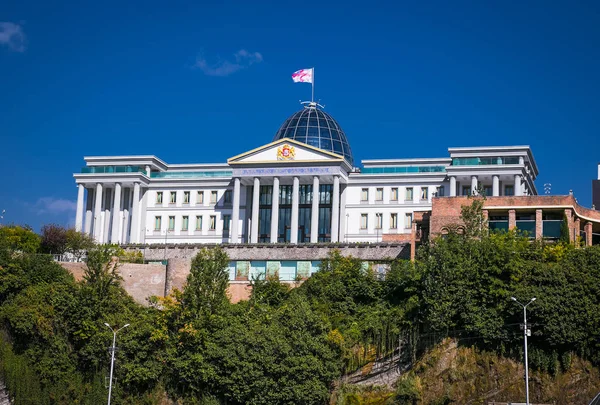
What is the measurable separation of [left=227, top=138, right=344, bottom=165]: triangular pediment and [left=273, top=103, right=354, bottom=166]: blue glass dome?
4.59 metres

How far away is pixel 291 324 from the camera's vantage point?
6700cm

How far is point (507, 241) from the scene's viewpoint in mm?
69688

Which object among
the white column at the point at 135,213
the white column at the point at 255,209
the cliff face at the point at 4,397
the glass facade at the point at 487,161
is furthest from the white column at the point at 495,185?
the cliff face at the point at 4,397

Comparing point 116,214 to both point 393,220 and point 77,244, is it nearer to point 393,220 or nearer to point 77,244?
point 77,244

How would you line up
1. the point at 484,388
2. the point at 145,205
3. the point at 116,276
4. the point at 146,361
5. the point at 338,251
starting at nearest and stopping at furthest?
1. the point at 484,388
2. the point at 146,361
3. the point at 116,276
4. the point at 338,251
5. the point at 145,205

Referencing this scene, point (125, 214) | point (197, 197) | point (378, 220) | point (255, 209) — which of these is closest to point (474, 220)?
point (378, 220)

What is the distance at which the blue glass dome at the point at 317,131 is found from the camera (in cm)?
10712

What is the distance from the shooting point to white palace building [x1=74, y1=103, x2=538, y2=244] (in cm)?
10081

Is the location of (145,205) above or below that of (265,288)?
above

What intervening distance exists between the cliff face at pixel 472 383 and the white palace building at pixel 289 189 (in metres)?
33.8

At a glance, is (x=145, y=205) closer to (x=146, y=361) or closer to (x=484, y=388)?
(x=146, y=361)

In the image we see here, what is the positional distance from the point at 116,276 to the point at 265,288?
1147cm

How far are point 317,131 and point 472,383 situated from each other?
49098mm

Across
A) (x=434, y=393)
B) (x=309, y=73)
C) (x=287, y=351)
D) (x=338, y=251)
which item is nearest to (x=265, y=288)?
(x=338, y=251)
